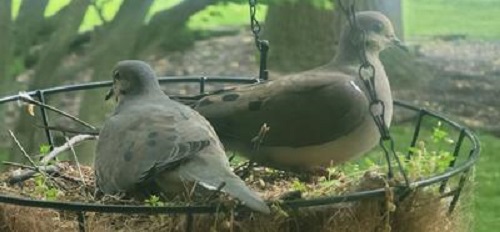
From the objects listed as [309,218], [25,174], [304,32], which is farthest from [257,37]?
[304,32]

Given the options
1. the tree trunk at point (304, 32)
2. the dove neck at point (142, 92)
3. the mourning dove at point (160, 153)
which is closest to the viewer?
the mourning dove at point (160, 153)

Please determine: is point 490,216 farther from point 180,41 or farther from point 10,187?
point 10,187

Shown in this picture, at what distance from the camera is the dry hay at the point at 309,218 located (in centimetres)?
107

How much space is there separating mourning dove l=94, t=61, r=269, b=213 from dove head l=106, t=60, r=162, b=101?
0.28 feet

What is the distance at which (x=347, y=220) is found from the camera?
3.68 ft

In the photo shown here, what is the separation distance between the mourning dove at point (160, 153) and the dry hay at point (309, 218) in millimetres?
32

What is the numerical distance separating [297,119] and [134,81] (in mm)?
241

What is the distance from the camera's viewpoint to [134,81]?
1.43 metres

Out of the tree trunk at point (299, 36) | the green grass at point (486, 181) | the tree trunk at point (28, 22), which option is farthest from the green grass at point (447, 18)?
the tree trunk at point (28, 22)

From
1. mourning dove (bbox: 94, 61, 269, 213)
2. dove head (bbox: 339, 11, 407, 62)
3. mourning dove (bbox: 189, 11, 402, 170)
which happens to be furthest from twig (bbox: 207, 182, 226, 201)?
dove head (bbox: 339, 11, 407, 62)

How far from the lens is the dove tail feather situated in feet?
3.30

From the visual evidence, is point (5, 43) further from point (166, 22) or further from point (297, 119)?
point (297, 119)

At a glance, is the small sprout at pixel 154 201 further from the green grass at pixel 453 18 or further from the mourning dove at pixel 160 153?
the green grass at pixel 453 18

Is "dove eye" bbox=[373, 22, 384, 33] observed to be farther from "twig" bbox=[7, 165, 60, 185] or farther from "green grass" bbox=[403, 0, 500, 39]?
"green grass" bbox=[403, 0, 500, 39]
